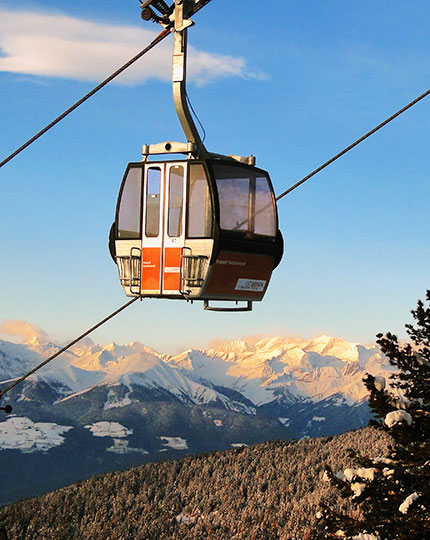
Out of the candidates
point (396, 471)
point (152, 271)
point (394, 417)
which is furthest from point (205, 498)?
point (152, 271)

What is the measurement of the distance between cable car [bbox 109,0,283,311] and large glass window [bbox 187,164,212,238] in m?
0.02

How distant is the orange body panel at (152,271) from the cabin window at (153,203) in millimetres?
425

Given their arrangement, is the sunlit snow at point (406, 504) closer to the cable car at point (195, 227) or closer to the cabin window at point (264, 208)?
the cable car at point (195, 227)

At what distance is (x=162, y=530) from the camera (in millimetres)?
117438

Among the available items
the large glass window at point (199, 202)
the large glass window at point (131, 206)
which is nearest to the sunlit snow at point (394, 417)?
the large glass window at point (199, 202)

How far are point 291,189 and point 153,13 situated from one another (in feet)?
14.0

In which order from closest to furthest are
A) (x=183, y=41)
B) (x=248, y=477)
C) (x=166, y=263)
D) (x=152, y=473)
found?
(x=183, y=41), (x=166, y=263), (x=248, y=477), (x=152, y=473)

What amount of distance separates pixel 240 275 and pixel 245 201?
4.65ft

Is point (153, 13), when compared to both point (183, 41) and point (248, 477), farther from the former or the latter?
point (248, 477)

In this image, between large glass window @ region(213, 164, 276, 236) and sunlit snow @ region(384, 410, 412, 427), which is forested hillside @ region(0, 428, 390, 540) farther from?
large glass window @ region(213, 164, 276, 236)

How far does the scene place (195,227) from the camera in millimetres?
16984

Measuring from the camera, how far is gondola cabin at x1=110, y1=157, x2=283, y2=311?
16781 mm

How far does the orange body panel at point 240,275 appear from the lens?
1680cm

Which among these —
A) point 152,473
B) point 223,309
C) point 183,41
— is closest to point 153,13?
point 183,41
